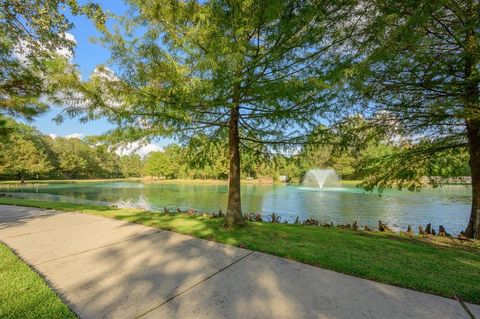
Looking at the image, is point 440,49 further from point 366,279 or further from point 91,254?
point 91,254

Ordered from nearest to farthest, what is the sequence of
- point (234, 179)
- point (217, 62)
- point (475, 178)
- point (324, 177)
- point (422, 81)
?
point (217, 62) < point (422, 81) < point (234, 179) < point (475, 178) < point (324, 177)

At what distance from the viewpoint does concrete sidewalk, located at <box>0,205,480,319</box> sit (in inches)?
93.2

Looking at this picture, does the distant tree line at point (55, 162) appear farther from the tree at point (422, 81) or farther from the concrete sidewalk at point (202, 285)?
the tree at point (422, 81)

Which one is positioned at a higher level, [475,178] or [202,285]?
[475,178]

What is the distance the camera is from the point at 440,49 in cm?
534

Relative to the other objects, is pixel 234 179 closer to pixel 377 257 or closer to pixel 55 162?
pixel 377 257

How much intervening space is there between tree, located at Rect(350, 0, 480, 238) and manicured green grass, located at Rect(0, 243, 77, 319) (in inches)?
184

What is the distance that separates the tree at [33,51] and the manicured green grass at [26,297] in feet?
8.50

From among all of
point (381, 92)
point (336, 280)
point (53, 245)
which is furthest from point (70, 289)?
point (381, 92)

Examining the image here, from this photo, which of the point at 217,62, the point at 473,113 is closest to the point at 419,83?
the point at 473,113

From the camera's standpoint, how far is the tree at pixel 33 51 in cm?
404

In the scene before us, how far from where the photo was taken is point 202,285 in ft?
9.39

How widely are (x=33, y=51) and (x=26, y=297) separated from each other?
15.4 ft

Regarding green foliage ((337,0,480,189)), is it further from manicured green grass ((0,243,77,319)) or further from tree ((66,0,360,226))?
manicured green grass ((0,243,77,319))
